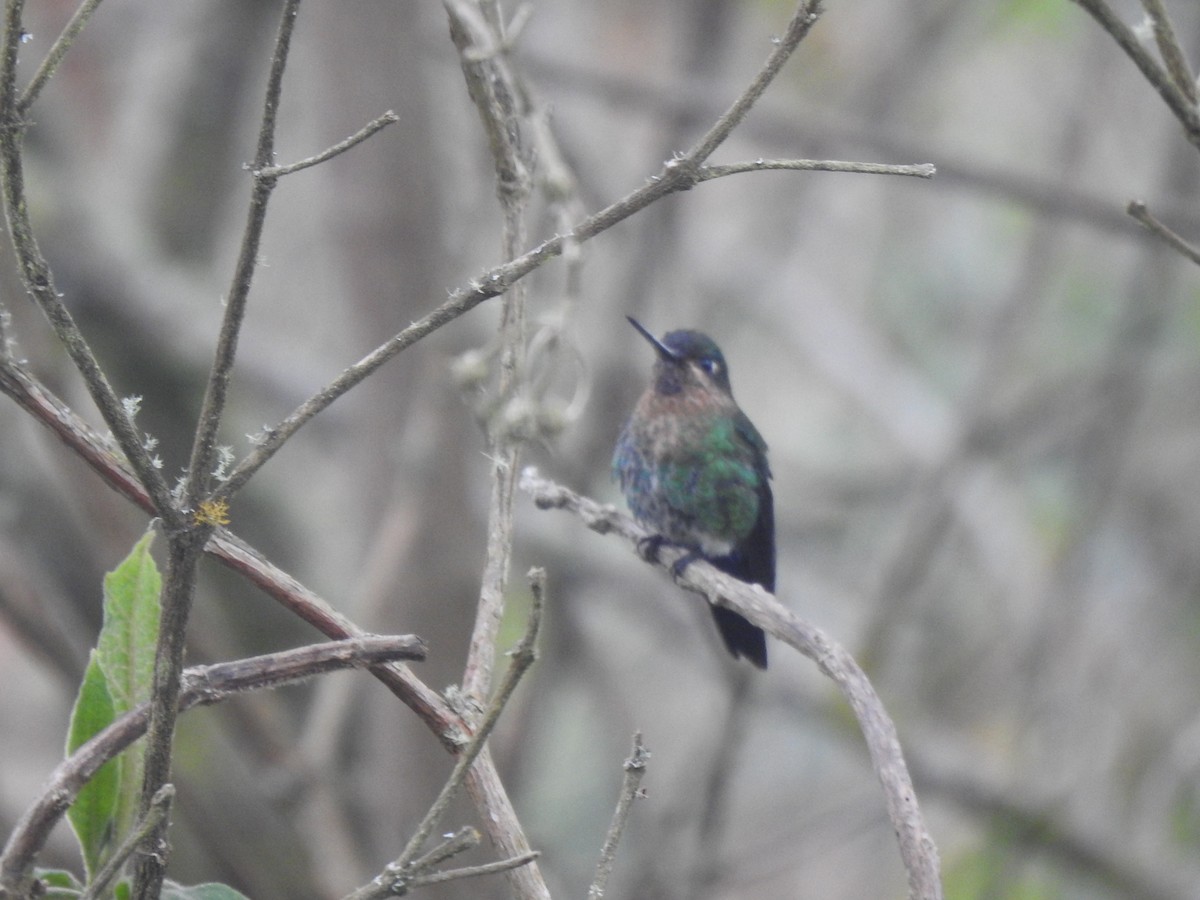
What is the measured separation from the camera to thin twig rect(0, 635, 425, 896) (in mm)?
1068

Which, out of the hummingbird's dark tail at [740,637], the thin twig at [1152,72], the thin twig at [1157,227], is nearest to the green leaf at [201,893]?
the thin twig at [1157,227]

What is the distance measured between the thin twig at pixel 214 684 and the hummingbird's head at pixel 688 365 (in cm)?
317

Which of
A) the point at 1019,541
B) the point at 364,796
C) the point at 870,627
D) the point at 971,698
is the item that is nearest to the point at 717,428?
the point at 870,627

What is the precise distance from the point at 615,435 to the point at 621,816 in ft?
13.1

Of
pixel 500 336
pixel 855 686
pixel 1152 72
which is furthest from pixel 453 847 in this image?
pixel 1152 72

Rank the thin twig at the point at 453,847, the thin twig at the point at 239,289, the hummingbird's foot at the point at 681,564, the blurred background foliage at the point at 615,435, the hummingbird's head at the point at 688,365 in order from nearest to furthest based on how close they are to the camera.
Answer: the thin twig at the point at 239,289 → the thin twig at the point at 453,847 → the hummingbird's foot at the point at 681,564 → the blurred background foliage at the point at 615,435 → the hummingbird's head at the point at 688,365

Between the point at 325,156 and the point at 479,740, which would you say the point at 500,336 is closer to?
the point at 325,156

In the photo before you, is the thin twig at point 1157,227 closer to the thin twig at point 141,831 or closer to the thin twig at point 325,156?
the thin twig at point 325,156

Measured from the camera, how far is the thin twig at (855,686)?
1136 millimetres

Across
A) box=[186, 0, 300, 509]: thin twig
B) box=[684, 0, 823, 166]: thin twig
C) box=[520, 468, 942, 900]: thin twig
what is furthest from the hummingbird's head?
box=[186, 0, 300, 509]: thin twig

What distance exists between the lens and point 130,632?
48.5 inches

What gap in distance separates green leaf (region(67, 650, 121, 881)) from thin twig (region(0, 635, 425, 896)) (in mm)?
106

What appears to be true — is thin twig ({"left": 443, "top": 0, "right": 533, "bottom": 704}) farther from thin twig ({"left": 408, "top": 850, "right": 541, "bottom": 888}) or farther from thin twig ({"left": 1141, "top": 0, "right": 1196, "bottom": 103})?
thin twig ({"left": 1141, "top": 0, "right": 1196, "bottom": 103})

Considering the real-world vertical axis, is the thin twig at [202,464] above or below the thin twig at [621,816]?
above
